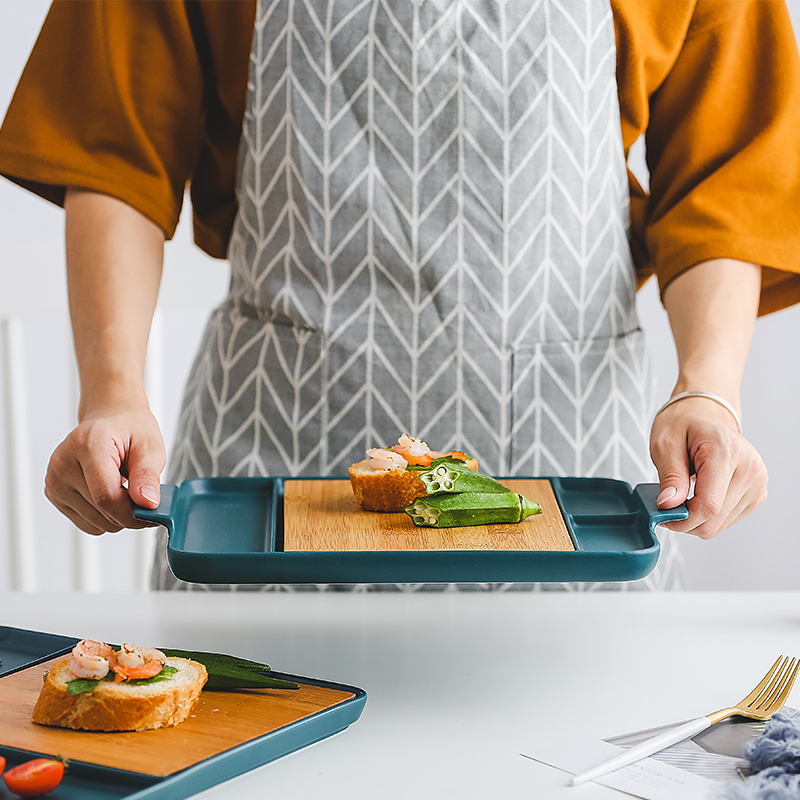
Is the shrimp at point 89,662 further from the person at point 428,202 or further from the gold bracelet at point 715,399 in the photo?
the gold bracelet at point 715,399

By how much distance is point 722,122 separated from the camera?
1.19 meters

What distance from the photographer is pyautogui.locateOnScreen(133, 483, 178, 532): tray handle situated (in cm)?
76

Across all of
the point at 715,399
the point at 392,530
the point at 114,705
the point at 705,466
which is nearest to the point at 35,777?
the point at 114,705

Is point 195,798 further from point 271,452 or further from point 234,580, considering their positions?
point 271,452

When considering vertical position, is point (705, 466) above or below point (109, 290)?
below

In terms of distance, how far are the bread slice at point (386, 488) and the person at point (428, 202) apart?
21 cm

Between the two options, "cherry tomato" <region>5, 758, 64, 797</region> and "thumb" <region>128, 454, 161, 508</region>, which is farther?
"thumb" <region>128, 454, 161, 508</region>

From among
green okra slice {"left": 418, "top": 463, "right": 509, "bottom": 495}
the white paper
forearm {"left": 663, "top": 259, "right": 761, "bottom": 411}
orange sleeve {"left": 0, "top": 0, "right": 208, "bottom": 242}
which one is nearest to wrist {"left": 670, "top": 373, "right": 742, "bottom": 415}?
forearm {"left": 663, "top": 259, "right": 761, "bottom": 411}

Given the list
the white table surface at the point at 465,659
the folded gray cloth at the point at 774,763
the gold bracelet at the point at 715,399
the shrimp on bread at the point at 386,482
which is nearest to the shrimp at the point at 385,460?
the shrimp on bread at the point at 386,482

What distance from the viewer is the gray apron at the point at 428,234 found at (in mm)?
1101

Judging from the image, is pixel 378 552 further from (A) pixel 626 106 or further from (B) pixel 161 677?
(A) pixel 626 106

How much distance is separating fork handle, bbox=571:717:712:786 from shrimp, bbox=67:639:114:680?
0.32 meters

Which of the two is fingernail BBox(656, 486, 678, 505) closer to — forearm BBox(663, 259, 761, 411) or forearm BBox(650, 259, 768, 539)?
forearm BBox(650, 259, 768, 539)

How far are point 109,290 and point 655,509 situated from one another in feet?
2.02
